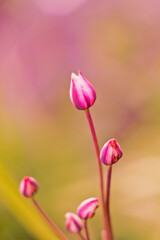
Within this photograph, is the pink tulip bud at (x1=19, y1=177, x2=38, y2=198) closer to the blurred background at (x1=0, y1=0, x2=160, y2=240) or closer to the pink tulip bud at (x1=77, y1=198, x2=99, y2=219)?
the pink tulip bud at (x1=77, y1=198, x2=99, y2=219)

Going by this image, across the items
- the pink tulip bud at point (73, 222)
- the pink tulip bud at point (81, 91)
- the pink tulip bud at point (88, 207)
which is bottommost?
the pink tulip bud at point (73, 222)

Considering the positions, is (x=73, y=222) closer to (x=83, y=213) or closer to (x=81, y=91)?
(x=83, y=213)

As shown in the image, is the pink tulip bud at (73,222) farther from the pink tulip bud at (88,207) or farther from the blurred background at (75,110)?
the blurred background at (75,110)

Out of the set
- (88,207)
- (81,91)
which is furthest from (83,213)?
(81,91)

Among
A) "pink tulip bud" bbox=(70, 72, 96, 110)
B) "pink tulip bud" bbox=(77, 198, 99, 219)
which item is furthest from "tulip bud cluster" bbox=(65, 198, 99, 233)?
"pink tulip bud" bbox=(70, 72, 96, 110)

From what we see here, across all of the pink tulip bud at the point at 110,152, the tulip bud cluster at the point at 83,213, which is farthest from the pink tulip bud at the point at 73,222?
the pink tulip bud at the point at 110,152

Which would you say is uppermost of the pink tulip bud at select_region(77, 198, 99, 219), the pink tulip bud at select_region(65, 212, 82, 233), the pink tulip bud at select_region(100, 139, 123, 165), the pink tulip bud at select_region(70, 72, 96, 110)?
the pink tulip bud at select_region(70, 72, 96, 110)
